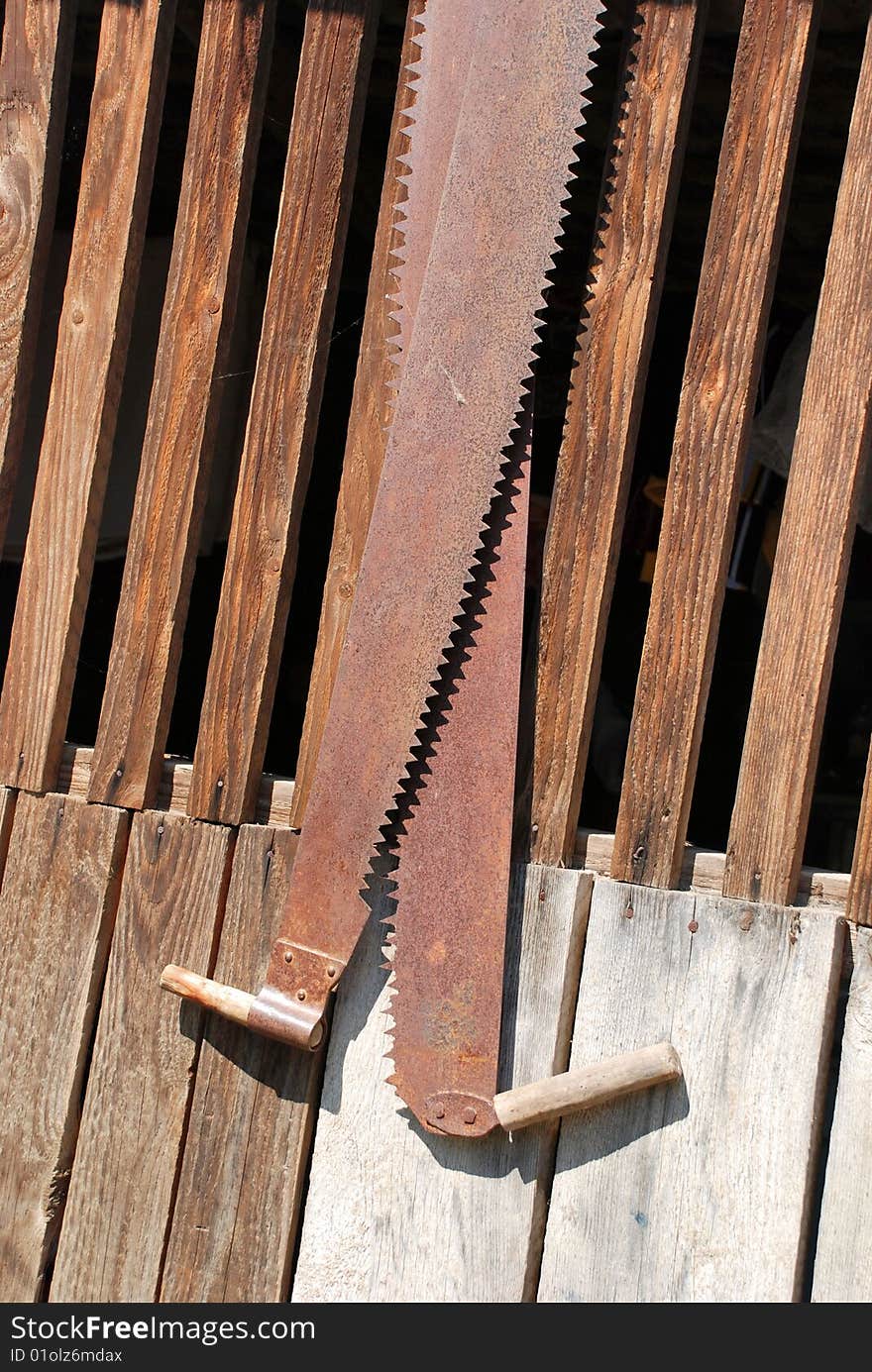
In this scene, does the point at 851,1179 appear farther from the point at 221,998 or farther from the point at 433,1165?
the point at 221,998

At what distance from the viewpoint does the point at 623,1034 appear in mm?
2135

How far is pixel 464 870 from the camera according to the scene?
2.18m

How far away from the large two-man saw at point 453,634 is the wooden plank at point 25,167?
900 mm

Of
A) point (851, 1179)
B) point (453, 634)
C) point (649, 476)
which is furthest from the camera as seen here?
point (649, 476)

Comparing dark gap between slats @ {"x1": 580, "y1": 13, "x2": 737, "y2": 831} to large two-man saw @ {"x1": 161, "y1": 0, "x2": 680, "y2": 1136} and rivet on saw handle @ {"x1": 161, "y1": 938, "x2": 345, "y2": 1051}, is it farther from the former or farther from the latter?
rivet on saw handle @ {"x1": 161, "y1": 938, "x2": 345, "y2": 1051}

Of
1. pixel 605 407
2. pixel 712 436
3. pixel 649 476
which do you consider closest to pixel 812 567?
pixel 712 436

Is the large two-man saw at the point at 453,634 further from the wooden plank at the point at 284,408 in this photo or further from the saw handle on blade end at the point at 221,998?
the wooden plank at the point at 284,408

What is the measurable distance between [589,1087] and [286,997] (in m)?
0.57

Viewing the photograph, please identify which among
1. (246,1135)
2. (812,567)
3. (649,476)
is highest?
(649,476)

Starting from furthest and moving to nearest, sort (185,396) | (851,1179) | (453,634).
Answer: (185,396)
(453,634)
(851,1179)

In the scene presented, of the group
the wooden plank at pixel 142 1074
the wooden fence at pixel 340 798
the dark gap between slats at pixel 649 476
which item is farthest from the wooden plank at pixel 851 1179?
the dark gap between slats at pixel 649 476

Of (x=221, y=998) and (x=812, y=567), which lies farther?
(x=221, y=998)

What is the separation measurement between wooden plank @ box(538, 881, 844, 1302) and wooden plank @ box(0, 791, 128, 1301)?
978 mm

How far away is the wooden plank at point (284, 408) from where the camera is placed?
2396mm
